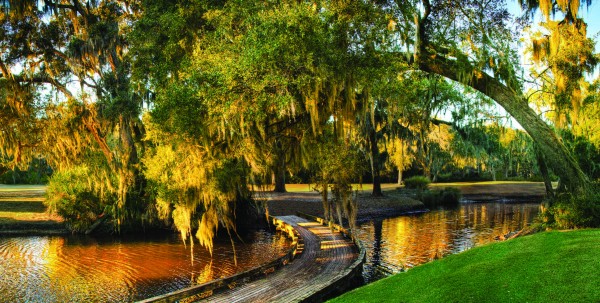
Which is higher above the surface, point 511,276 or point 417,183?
point 417,183

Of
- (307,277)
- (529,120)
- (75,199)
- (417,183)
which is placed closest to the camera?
(307,277)

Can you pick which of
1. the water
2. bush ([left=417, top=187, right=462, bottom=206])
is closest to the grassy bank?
the water

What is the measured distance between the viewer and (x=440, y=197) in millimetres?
42469

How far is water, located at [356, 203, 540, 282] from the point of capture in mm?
17859

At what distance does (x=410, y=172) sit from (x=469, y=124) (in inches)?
1069

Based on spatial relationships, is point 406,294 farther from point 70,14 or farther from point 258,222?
point 70,14

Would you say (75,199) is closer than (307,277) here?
No

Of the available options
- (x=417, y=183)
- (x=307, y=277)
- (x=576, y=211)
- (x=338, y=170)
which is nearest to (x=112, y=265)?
(x=307, y=277)

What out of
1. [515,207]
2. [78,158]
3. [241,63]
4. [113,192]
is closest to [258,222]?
[113,192]

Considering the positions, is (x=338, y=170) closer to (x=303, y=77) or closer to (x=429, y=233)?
(x=303, y=77)

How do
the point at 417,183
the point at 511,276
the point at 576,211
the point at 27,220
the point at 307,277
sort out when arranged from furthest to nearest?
the point at 417,183 → the point at 27,220 → the point at 307,277 → the point at 576,211 → the point at 511,276

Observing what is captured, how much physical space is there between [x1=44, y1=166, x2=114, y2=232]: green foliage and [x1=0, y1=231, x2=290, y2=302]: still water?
1.49 metres

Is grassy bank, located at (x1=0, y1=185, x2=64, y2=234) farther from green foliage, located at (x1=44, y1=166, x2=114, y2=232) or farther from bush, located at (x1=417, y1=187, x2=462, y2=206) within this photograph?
bush, located at (x1=417, y1=187, x2=462, y2=206)

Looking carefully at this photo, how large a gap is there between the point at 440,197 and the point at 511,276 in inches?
1387
